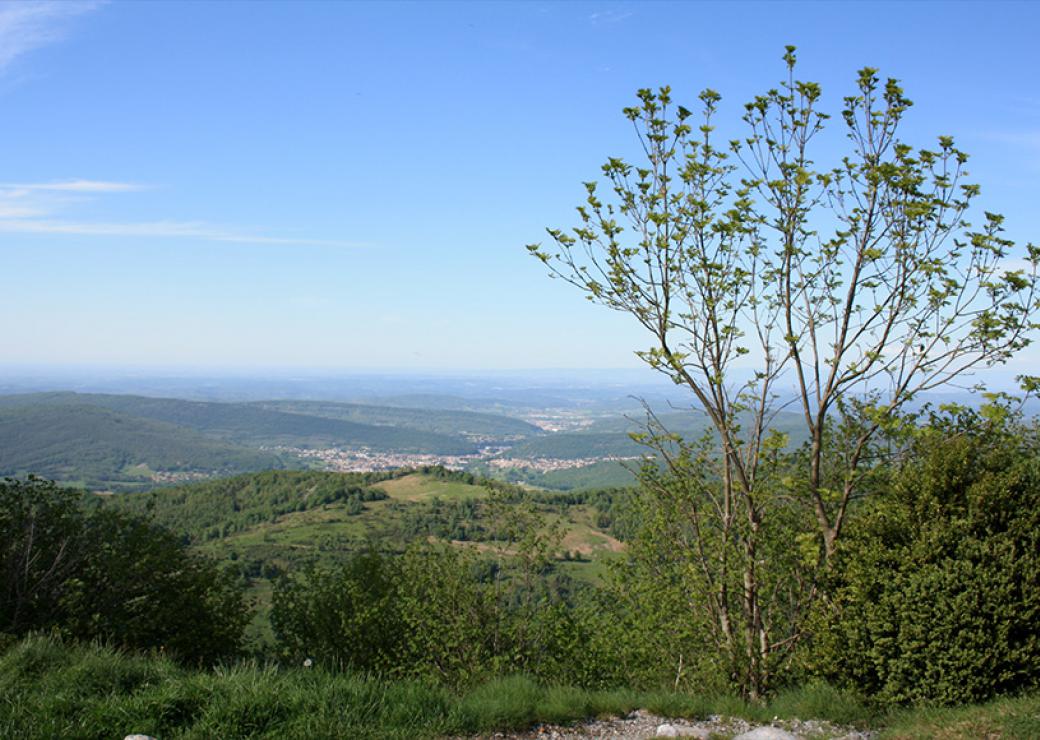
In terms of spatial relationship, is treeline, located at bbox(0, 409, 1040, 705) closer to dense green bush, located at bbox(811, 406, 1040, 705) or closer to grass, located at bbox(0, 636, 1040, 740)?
dense green bush, located at bbox(811, 406, 1040, 705)

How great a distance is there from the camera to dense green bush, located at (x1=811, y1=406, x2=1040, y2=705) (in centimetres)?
627

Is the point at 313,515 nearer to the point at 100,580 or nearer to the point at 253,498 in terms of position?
the point at 253,498

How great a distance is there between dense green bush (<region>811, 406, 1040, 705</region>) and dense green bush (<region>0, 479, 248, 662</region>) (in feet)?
30.8

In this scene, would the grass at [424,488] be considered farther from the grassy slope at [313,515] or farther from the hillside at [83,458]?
the hillside at [83,458]

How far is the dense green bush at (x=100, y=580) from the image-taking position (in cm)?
1069

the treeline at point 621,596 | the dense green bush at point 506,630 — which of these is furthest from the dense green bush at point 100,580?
the dense green bush at point 506,630

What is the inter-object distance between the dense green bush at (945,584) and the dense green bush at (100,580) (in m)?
9.40

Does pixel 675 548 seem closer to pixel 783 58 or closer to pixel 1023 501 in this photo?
pixel 1023 501

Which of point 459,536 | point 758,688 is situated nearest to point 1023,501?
point 758,688

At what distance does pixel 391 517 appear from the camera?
83625mm

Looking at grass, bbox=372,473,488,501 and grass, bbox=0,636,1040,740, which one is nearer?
grass, bbox=0,636,1040,740

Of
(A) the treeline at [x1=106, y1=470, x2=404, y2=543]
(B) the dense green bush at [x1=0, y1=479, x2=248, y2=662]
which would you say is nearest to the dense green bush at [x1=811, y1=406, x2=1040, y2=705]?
(B) the dense green bush at [x1=0, y1=479, x2=248, y2=662]

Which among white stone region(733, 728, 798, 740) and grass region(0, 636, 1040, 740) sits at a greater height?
grass region(0, 636, 1040, 740)

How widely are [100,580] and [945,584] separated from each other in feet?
43.1
